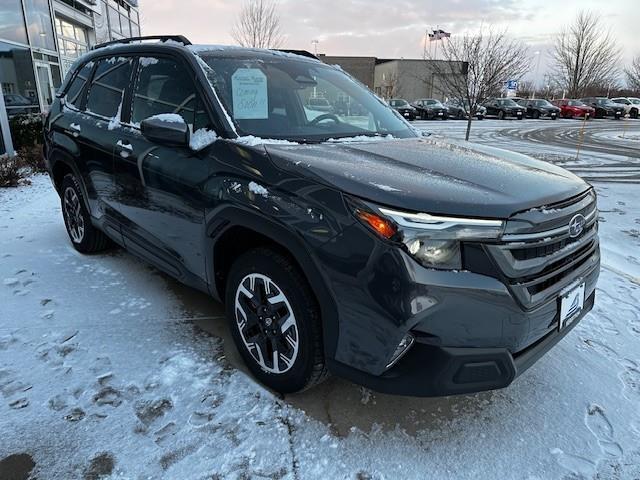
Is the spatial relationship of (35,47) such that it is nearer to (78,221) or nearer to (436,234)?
(78,221)

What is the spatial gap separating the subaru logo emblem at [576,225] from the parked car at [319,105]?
1685 millimetres

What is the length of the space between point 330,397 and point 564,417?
1.20 m

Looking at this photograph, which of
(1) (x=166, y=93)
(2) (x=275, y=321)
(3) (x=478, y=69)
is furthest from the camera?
(3) (x=478, y=69)

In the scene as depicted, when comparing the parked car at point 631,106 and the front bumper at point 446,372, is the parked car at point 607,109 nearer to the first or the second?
the parked car at point 631,106

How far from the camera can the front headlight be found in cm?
184

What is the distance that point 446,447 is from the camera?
7.30 ft

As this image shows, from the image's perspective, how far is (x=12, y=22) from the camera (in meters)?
12.1

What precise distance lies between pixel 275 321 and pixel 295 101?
4.91ft

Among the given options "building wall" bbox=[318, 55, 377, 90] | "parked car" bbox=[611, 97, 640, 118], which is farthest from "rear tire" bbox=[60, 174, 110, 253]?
"building wall" bbox=[318, 55, 377, 90]

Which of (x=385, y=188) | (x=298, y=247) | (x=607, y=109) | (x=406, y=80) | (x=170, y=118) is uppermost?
(x=406, y=80)

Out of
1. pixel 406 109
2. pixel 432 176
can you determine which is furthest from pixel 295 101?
pixel 406 109

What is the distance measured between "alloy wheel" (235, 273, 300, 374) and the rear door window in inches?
72.8

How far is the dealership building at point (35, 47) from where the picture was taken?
454 inches

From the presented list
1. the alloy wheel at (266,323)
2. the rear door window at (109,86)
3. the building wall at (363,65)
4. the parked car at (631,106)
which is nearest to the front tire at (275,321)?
the alloy wheel at (266,323)
